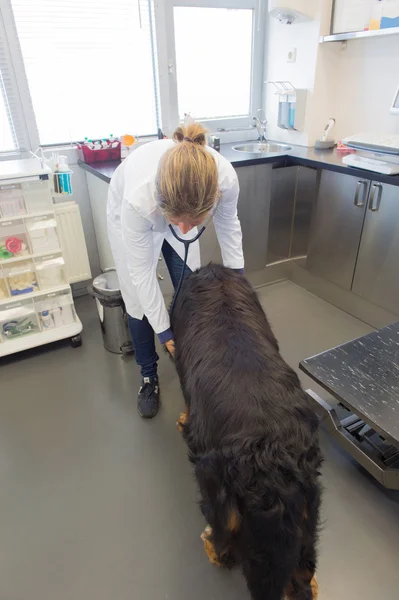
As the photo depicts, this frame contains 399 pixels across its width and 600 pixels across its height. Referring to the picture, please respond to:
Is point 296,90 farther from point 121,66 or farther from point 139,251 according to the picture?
point 139,251

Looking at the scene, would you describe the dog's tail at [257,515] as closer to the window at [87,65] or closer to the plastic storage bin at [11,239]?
the plastic storage bin at [11,239]

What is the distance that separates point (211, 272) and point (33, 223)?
3.94 feet

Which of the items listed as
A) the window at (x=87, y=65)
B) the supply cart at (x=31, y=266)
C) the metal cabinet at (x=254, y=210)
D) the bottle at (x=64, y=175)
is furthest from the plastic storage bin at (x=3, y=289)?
the metal cabinet at (x=254, y=210)

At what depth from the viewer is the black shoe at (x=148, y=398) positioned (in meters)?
1.78

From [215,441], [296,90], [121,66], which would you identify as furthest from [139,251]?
[296,90]

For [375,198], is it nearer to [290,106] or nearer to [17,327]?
[290,106]

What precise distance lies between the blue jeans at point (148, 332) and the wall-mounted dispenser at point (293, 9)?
6.20ft

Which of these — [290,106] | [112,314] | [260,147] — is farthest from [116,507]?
[290,106]

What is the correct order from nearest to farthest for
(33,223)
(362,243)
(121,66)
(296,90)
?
(33,223) < (362,243) < (121,66) < (296,90)

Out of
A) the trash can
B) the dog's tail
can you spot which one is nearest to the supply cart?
the trash can

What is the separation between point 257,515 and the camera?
0.80 metres

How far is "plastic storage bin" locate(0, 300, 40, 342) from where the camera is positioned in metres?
2.05

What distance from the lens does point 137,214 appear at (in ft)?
4.10

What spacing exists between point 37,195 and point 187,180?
125 centimetres
